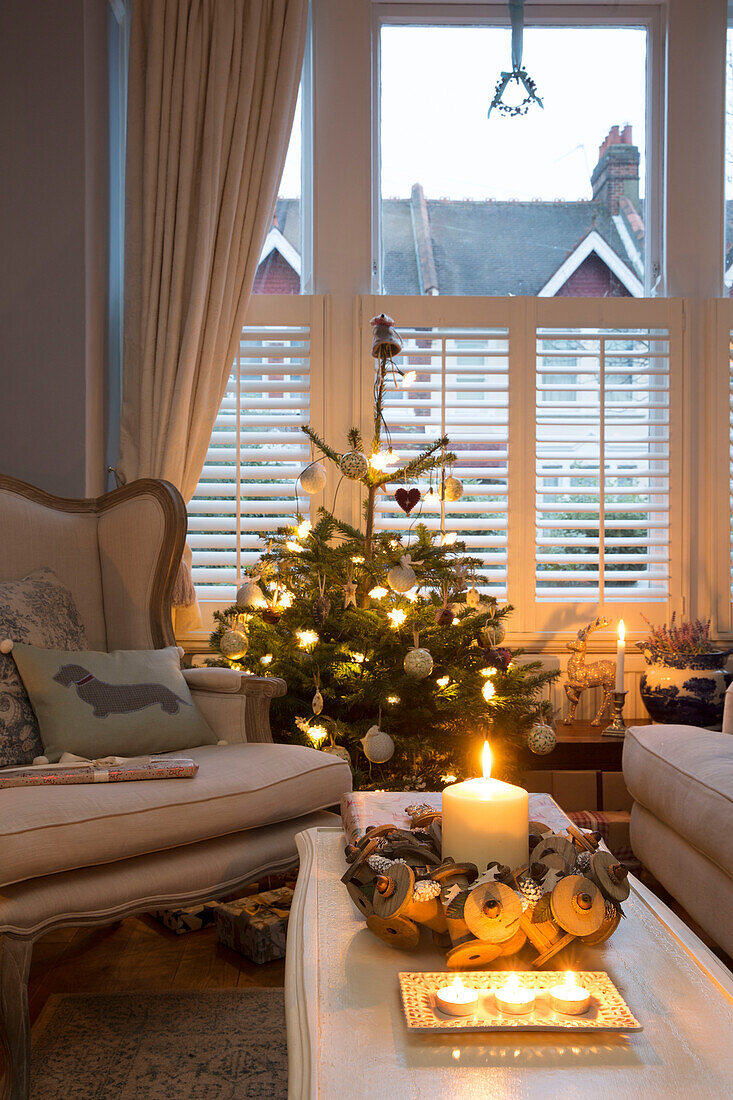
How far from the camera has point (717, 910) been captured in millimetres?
1717

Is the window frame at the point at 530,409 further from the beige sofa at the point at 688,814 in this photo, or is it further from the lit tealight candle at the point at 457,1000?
the lit tealight candle at the point at 457,1000

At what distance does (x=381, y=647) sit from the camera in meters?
2.39

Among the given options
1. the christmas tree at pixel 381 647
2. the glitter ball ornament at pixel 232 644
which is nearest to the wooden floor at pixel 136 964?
the christmas tree at pixel 381 647

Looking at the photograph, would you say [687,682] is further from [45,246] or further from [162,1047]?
[45,246]

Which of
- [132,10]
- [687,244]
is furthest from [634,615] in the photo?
[132,10]

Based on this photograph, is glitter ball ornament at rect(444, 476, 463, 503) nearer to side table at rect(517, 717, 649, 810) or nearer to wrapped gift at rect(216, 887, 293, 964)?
side table at rect(517, 717, 649, 810)

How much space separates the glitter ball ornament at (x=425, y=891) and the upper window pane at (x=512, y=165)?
2610 mm

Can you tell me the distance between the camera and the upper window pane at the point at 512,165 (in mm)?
3258

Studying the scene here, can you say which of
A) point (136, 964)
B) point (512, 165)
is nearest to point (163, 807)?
point (136, 964)

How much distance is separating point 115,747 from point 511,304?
2042mm

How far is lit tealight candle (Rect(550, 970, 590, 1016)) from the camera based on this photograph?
0.84 metres

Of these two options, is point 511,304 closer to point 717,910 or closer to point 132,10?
point 132,10

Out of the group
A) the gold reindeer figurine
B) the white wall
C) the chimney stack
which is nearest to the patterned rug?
the gold reindeer figurine

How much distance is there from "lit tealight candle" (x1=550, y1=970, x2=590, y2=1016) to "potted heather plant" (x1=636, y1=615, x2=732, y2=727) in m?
1.98
